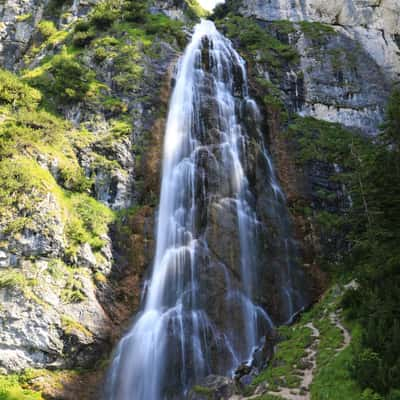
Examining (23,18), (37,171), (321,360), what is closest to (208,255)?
(321,360)

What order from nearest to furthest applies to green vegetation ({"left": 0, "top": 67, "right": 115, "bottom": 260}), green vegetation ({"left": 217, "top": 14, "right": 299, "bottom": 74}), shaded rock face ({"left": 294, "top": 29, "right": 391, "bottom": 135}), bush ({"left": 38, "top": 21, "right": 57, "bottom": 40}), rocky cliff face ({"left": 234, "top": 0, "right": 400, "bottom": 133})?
green vegetation ({"left": 0, "top": 67, "right": 115, "bottom": 260})
shaded rock face ({"left": 294, "top": 29, "right": 391, "bottom": 135})
rocky cliff face ({"left": 234, "top": 0, "right": 400, "bottom": 133})
green vegetation ({"left": 217, "top": 14, "right": 299, "bottom": 74})
bush ({"left": 38, "top": 21, "right": 57, "bottom": 40})

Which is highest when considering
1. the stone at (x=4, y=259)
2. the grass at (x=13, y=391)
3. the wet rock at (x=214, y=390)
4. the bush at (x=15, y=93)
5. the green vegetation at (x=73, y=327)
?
the bush at (x=15, y=93)

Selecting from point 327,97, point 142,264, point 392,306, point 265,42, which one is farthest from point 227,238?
point 265,42

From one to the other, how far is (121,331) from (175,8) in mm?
31244

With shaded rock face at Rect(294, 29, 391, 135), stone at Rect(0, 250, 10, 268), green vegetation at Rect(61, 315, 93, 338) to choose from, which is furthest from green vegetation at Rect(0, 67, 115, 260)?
shaded rock face at Rect(294, 29, 391, 135)

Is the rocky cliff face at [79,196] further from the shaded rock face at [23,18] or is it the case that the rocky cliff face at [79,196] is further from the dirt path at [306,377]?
the shaded rock face at [23,18]

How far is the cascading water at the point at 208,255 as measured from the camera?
13953mm

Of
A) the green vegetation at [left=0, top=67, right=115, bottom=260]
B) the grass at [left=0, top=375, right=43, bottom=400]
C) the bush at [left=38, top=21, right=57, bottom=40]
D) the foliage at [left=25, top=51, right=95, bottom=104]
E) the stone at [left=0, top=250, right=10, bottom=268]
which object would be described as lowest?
the grass at [left=0, top=375, right=43, bottom=400]

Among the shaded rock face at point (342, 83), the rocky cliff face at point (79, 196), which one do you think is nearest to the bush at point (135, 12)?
the rocky cliff face at point (79, 196)

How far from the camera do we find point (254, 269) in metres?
17.5

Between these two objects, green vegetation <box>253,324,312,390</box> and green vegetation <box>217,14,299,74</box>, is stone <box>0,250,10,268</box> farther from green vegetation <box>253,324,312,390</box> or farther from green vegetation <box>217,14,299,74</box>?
green vegetation <box>217,14,299,74</box>

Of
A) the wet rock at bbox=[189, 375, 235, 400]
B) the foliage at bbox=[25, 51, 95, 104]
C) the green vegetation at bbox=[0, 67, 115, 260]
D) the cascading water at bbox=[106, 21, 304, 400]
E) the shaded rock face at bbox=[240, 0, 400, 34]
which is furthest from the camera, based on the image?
the shaded rock face at bbox=[240, 0, 400, 34]

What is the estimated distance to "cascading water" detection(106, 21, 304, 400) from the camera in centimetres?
1395

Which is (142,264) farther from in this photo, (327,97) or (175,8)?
(175,8)
